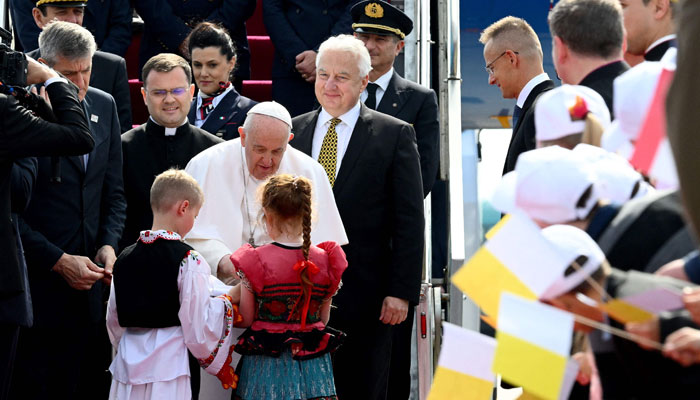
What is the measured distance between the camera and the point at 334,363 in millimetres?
5066

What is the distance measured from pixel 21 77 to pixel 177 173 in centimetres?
73

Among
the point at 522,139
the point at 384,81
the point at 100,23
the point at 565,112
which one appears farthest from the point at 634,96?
the point at 100,23

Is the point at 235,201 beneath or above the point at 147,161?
beneath

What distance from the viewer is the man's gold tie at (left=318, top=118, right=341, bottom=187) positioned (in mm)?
5207

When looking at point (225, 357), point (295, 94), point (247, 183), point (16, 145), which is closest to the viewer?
point (16, 145)

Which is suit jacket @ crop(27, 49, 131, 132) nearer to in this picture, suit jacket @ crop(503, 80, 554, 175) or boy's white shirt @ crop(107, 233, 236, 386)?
boy's white shirt @ crop(107, 233, 236, 386)

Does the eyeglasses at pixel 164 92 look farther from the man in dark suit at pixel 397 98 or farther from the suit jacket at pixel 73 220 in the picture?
the man in dark suit at pixel 397 98

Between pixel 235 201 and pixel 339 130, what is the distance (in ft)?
2.56

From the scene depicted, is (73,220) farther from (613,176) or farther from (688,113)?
(688,113)

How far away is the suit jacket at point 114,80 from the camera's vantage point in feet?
19.5

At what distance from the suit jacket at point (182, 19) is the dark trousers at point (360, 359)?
7.92 feet

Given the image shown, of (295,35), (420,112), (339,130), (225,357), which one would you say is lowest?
(225,357)

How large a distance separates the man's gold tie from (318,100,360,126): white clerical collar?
0.09 ft

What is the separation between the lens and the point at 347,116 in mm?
5238
